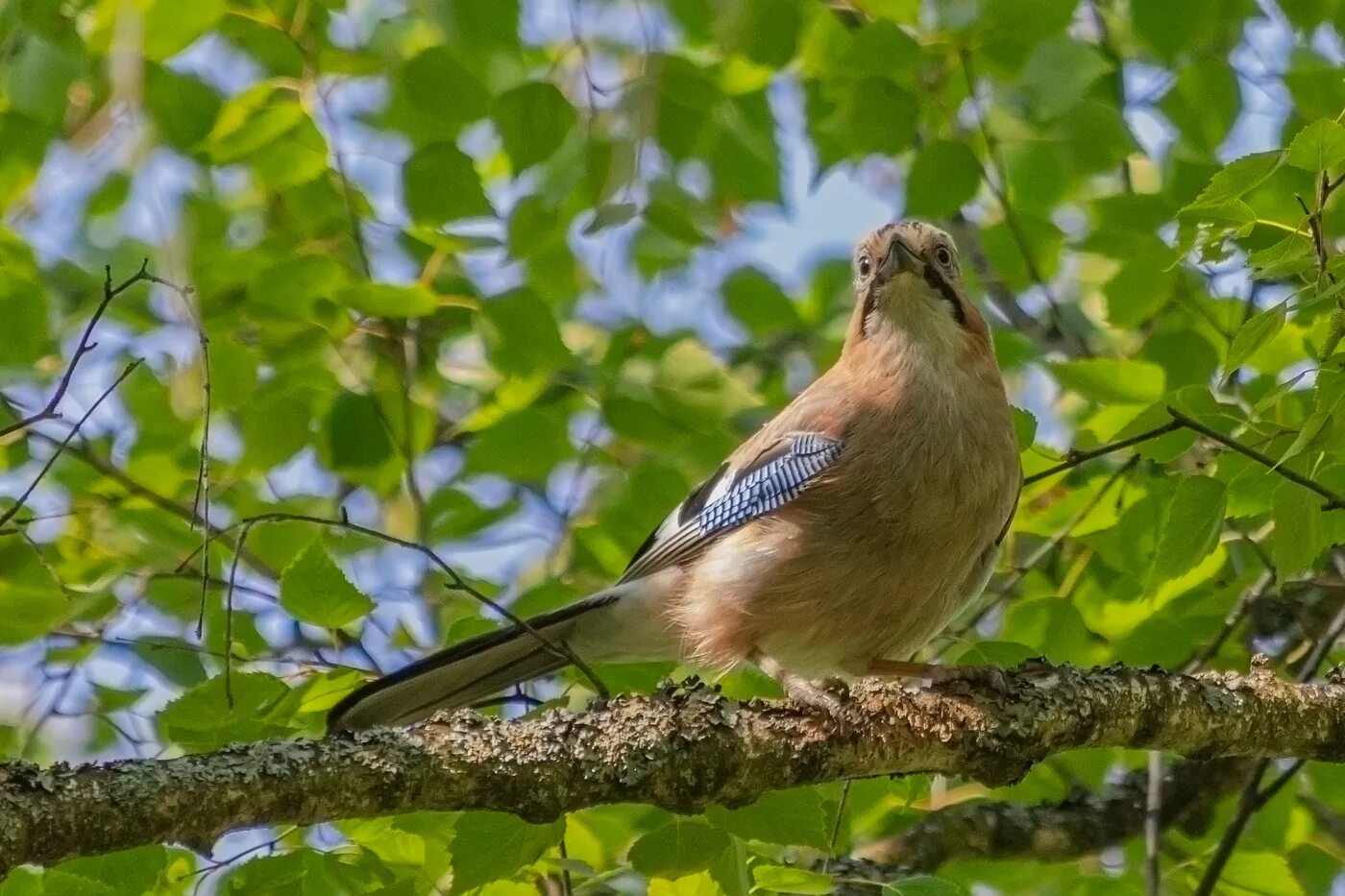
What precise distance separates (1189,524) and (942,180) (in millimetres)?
1541

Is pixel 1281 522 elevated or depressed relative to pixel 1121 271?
depressed

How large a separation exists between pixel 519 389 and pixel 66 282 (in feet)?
4.79

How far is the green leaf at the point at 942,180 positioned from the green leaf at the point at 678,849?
2.12m

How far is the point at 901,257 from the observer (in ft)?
15.1

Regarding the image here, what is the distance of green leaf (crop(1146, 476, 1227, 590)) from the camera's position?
3250mm

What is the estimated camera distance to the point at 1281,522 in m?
3.15

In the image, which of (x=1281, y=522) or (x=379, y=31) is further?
(x=379, y=31)

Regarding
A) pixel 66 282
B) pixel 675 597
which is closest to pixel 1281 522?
pixel 675 597

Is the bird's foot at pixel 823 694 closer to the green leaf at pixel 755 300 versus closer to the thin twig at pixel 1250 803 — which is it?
the thin twig at pixel 1250 803

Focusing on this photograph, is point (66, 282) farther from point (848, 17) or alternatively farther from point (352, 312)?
point (848, 17)

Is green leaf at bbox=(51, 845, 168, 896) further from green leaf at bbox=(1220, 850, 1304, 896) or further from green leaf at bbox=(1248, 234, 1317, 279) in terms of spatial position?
green leaf at bbox=(1220, 850, 1304, 896)

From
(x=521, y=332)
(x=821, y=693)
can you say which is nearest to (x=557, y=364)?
(x=521, y=332)

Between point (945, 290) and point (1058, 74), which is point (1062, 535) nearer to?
point (945, 290)

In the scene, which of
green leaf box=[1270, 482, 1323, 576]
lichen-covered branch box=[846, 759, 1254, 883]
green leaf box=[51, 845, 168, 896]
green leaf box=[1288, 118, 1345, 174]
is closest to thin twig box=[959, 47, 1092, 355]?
lichen-covered branch box=[846, 759, 1254, 883]
